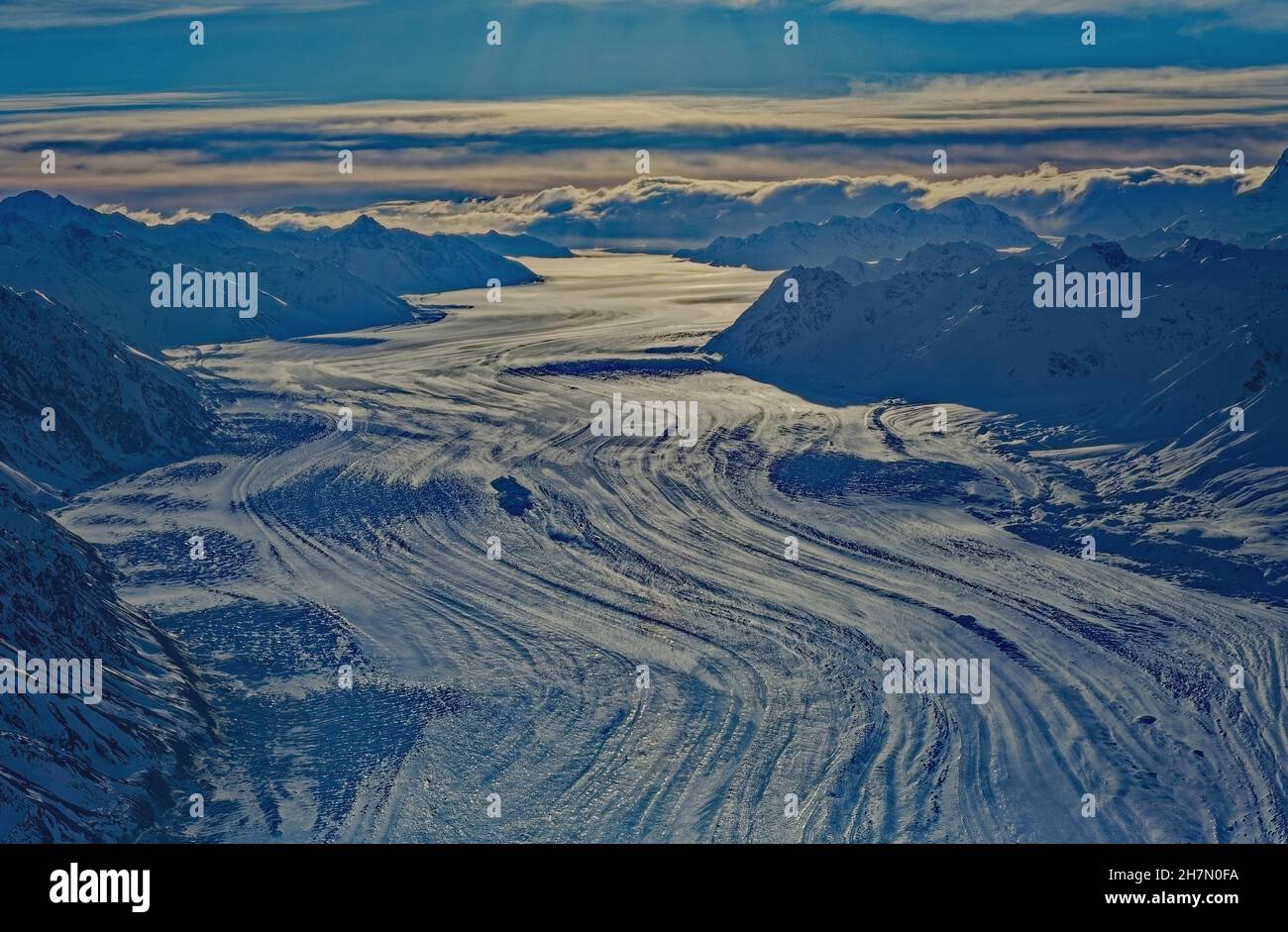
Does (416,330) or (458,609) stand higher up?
(416,330)

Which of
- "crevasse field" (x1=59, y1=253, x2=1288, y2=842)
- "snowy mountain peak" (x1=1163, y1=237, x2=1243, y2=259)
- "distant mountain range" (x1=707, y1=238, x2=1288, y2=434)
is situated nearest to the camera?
"crevasse field" (x1=59, y1=253, x2=1288, y2=842)

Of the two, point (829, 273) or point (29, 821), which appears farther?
point (829, 273)

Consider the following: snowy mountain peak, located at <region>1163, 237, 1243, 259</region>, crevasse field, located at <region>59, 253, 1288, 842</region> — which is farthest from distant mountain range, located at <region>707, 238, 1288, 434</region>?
crevasse field, located at <region>59, 253, 1288, 842</region>

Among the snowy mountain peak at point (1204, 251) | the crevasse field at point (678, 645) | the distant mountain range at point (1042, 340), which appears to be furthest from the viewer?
the snowy mountain peak at point (1204, 251)

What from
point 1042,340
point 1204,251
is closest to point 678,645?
point 1042,340

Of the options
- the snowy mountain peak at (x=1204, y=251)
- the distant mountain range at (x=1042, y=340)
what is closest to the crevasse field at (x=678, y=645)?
the distant mountain range at (x=1042, y=340)

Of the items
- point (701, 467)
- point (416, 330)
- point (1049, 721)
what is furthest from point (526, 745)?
point (416, 330)

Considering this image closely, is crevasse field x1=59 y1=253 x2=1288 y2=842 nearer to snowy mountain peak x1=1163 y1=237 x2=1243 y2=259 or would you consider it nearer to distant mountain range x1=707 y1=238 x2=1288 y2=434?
distant mountain range x1=707 y1=238 x2=1288 y2=434

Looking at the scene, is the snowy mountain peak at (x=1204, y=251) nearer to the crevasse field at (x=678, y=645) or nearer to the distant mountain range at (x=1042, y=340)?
the distant mountain range at (x=1042, y=340)

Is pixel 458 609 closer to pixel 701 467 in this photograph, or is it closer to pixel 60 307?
pixel 701 467
